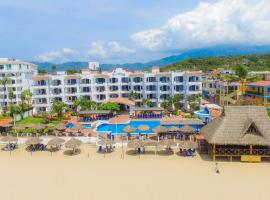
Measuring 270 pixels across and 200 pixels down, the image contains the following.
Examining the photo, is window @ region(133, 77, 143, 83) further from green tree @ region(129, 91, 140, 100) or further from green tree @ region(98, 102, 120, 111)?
green tree @ region(98, 102, 120, 111)

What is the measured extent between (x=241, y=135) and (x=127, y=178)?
11.8 metres

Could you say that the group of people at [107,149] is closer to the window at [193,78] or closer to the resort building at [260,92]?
the window at [193,78]

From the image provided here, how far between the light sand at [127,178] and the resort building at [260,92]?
2710cm

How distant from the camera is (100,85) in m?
54.3

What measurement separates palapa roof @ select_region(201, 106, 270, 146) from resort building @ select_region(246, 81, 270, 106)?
2366 cm

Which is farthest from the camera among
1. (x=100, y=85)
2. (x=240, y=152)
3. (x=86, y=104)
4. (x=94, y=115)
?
(x=100, y=85)

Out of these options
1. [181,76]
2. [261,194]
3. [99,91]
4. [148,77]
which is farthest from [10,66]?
[261,194]

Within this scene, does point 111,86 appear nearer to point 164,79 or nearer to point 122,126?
point 164,79

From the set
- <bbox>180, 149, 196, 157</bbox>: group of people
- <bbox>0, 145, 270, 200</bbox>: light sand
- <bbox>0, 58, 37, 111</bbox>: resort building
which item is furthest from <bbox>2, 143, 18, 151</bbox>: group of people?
<bbox>0, 58, 37, 111</bbox>: resort building

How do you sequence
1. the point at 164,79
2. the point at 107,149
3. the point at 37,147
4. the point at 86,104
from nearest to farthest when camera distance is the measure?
the point at 107,149, the point at 37,147, the point at 86,104, the point at 164,79

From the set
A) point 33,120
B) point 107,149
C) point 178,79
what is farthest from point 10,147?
point 178,79

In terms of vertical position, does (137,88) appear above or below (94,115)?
above

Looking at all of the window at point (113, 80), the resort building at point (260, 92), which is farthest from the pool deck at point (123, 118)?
the resort building at point (260, 92)

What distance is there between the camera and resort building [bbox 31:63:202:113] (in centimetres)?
5209
